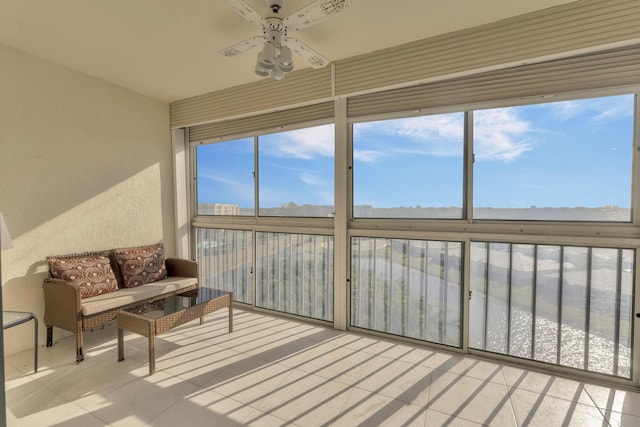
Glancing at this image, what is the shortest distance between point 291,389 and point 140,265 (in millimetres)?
2277

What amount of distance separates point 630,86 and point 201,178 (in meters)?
4.48

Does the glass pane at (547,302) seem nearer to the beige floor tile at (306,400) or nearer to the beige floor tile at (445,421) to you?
the beige floor tile at (445,421)

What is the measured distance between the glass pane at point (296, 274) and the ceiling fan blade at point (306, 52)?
177 cm

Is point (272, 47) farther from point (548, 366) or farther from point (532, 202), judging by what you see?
point (548, 366)

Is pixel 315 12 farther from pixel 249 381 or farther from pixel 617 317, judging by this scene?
pixel 617 317

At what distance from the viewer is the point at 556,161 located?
2.46 metres

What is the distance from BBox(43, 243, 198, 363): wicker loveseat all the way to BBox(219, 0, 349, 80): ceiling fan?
2.44 m

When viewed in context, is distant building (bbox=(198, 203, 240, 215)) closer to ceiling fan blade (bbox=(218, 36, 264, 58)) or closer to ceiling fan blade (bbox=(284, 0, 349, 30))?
ceiling fan blade (bbox=(218, 36, 264, 58))

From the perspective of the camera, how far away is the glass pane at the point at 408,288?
112 inches

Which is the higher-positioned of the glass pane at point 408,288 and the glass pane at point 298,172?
the glass pane at point 298,172

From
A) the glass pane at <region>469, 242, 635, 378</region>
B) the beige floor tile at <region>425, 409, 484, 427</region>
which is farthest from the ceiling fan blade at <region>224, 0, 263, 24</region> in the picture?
the beige floor tile at <region>425, 409, 484, 427</region>

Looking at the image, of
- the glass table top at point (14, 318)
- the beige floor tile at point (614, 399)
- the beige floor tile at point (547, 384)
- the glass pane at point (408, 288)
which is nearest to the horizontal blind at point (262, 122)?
the glass pane at point (408, 288)

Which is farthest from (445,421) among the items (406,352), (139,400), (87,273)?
(87,273)

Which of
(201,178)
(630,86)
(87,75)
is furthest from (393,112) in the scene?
(87,75)
